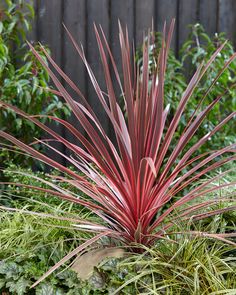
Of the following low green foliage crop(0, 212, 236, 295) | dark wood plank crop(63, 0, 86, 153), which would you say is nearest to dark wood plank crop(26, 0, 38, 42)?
dark wood plank crop(63, 0, 86, 153)

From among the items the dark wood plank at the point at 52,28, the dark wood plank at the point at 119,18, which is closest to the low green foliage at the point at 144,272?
the dark wood plank at the point at 52,28

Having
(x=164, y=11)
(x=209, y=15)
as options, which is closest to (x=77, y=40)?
(x=164, y=11)

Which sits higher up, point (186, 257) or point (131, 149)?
point (131, 149)

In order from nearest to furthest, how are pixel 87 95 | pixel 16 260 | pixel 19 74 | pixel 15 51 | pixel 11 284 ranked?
pixel 11 284, pixel 16 260, pixel 19 74, pixel 15 51, pixel 87 95

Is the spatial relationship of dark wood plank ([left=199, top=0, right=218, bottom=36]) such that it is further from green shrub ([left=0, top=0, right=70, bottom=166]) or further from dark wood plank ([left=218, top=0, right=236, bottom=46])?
green shrub ([left=0, top=0, right=70, bottom=166])

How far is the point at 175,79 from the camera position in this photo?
405cm

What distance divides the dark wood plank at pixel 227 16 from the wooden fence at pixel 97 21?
18 millimetres

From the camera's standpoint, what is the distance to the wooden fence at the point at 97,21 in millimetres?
4031

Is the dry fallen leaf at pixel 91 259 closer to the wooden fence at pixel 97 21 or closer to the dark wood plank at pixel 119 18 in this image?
→ the wooden fence at pixel 97 21

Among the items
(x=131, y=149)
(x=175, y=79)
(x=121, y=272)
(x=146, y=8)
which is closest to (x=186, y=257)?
(x=121, y=272)

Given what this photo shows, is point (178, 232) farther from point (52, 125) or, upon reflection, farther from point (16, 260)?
point (52, 125)

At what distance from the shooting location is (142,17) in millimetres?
4238

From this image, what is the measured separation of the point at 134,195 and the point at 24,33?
184 centimetres

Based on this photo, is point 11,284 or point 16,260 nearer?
point 11,284
